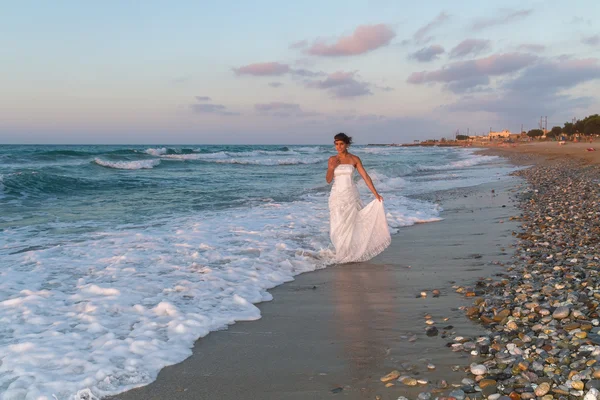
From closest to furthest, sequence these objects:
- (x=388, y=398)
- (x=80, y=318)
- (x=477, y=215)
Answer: (x=388, y=398), (x=80, y=318), (x=477, y=215)

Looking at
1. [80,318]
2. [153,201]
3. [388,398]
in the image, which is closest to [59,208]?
[153,201]

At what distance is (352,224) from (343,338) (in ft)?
11.5

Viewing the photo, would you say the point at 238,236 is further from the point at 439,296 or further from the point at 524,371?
the point at 524,371

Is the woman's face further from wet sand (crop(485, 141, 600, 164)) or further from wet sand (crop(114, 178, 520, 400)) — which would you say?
wet sand (crop(485, 141, 600, 164))

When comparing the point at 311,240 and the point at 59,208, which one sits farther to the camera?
the point at 59,208

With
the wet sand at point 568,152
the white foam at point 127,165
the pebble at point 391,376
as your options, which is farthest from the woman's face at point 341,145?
the white foam at point 127,165

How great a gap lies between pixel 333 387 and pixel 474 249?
16.7ft

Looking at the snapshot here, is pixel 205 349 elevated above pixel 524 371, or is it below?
below

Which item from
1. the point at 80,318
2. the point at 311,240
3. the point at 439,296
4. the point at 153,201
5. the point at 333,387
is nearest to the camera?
the point at 333,387

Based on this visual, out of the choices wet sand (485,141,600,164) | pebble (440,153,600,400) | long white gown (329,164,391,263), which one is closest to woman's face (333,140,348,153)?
long white gown (329,164,391,263)

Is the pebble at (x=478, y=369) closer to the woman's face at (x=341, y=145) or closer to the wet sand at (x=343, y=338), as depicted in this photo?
the wet sand at (x=343, y=338)

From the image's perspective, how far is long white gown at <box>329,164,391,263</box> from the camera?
298 inches

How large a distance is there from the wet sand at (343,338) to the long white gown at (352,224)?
0.81ft

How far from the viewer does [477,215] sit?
447 inches
